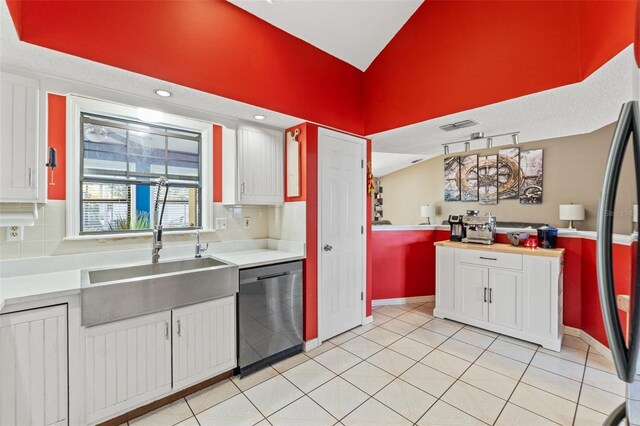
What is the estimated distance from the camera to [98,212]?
2342mm

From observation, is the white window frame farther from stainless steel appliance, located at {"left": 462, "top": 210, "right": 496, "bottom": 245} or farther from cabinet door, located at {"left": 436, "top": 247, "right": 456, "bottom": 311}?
stainless steel appliance, located at {"left": 462, "top": 210, "right": 496, "bottom": 245}

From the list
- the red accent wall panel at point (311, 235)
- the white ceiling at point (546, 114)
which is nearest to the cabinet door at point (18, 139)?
the red accent wall panel at point (311, 235)

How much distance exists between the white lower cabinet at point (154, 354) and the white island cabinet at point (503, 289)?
8.28 ft

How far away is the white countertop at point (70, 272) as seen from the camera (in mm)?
1529

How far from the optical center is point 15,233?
1888 millimetres

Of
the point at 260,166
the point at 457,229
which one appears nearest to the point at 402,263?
the point at 457,229

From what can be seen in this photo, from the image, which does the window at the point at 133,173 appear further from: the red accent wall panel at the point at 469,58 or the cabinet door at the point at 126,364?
the red accent wall panel at the point at 469,58

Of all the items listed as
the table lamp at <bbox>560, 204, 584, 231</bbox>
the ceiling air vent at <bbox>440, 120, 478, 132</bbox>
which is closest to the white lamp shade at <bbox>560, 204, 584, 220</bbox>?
the table lamp at <bbox>560, 204, 584, 231</bbox>

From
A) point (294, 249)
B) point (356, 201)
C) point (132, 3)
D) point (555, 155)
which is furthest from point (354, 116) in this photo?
point (555, 155)

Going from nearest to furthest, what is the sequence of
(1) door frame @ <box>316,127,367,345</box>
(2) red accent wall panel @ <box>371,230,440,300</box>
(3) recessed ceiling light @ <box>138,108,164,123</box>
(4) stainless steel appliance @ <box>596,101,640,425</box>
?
(4) stainless steel appliance @ <box>596,101,640,425</box> → (3) recessed ceiling light @ <box>138,108,164,123</box> → (1) door frame @ <box>316,127,367,345</box> → (2) red accent wall panel @ <box>371,230,440,300</box>

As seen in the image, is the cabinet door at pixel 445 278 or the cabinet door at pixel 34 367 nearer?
the cabinet door at pixel 34 367

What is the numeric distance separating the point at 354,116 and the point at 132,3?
2112 mm

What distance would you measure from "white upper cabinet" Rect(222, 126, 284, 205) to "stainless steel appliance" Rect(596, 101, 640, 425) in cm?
240

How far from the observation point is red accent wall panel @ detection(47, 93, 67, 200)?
6.72 feet
